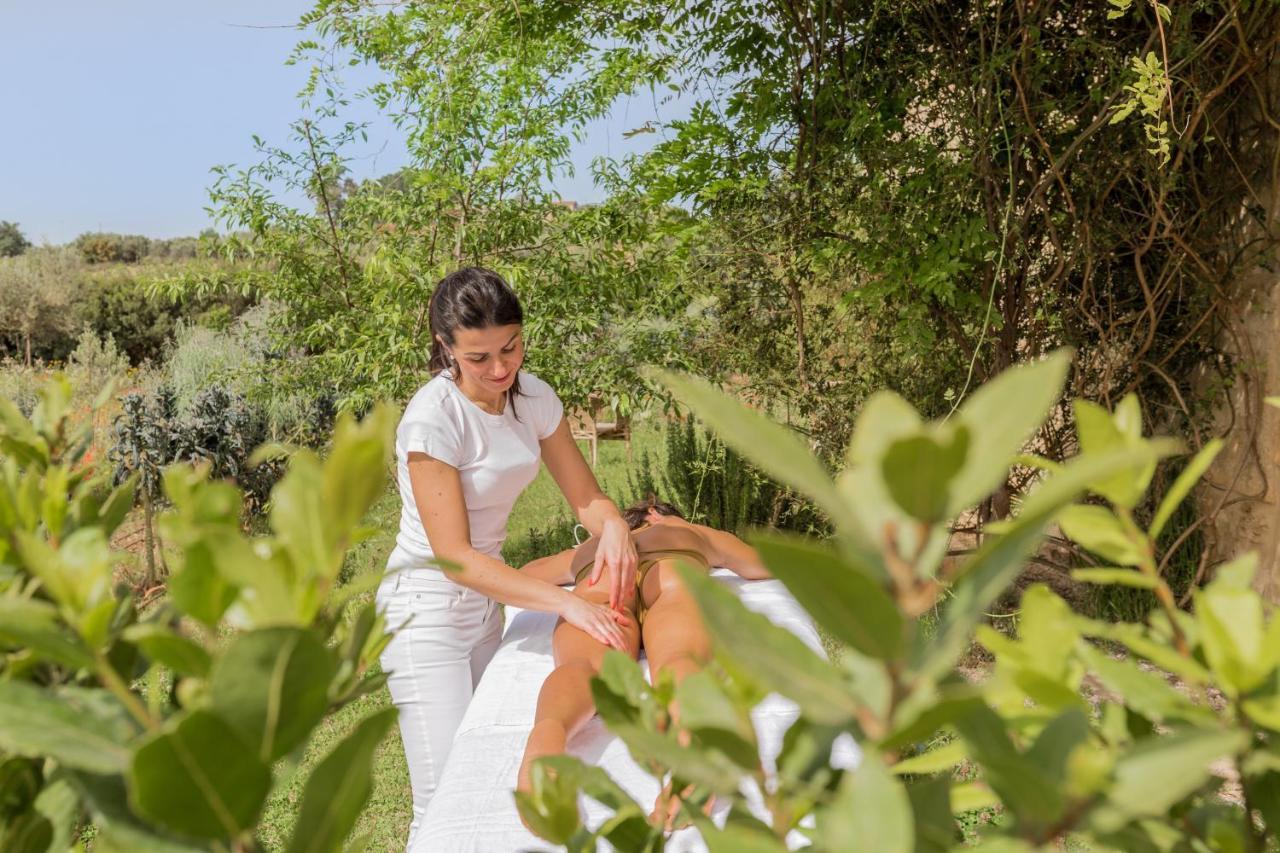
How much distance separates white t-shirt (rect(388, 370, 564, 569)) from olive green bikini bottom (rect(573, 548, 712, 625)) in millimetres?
377

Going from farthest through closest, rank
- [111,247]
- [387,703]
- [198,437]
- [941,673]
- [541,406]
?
[111,247] → [198,437] → [387,703] → [541,406] → [941,673]

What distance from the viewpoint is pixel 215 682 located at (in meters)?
0.31

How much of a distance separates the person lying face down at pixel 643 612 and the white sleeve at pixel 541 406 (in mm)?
466

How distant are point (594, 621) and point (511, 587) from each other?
22 centimetres

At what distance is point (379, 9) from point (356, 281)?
1346 millimetres

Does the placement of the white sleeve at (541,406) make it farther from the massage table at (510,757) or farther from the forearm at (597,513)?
the massage table at (510,757)

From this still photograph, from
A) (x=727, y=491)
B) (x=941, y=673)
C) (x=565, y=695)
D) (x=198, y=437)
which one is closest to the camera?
(x=941, y=673)

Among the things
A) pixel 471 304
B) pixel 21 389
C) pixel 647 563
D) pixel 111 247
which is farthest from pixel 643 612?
pixel 111 247

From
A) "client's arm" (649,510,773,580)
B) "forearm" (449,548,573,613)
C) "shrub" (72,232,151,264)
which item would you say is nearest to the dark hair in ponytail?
"forearm" (449,548,573,613)

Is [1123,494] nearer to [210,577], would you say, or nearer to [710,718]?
[710,718]

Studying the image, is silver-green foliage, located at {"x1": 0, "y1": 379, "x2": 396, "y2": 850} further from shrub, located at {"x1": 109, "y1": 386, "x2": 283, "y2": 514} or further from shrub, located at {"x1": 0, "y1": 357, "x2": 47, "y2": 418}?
shrub, located at {"x1": 0, "y1": 357, "x2": 47, "y2": 418}

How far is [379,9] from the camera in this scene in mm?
4426

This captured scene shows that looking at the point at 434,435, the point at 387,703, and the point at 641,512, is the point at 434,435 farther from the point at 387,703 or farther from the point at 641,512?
the point at 387,703

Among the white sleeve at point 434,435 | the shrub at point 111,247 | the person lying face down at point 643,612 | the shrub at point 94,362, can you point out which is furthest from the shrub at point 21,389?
the shrub at point 111,247
